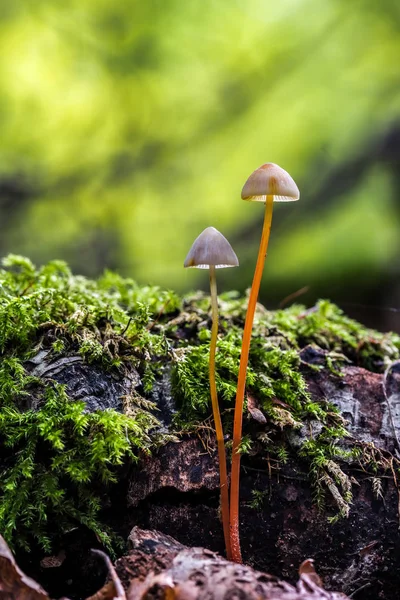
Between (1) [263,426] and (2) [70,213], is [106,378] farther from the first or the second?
(2) [70,213]

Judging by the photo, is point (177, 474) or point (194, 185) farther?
point (194, 185)

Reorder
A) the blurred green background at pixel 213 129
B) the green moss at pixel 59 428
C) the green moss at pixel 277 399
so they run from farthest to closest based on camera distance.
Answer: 1. the blurred green background at pixel 213 129
2. the green moss at pixel 277 399
3. the green moss at pixel 59 428

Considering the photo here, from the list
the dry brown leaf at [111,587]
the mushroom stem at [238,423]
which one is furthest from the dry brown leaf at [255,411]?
the dry brown leaf at [111,587]

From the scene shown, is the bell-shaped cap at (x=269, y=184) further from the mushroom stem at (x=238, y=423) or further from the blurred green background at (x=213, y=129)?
the blurred green background at (x=213, y=129)

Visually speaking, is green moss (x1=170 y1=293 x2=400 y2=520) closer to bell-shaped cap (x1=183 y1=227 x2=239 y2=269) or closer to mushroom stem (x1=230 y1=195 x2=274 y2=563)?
mushroom stem (x1=230 y1=195 x2=274 y2=563)

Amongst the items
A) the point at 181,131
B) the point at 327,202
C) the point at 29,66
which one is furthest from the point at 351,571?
the point at 29,66

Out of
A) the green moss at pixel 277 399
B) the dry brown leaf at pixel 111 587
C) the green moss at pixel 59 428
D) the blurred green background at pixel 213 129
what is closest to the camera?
the dry brown leaf at pixel 111 587

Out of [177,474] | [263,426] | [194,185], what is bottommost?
[177,474]
